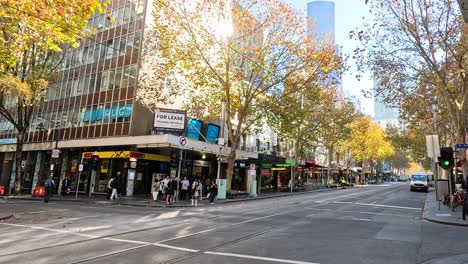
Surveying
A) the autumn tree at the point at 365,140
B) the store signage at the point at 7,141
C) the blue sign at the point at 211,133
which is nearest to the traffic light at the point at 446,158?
the blue sign at the point at 211,133

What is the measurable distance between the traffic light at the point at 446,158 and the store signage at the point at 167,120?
16.8 meters

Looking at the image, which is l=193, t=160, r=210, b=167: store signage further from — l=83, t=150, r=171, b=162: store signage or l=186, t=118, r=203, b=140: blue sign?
l=186, t=118, r=203, b=140: blue sign

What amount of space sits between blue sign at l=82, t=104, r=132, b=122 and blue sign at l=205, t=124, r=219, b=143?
303 inches

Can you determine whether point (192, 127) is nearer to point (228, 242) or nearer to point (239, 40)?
point (239, 40)

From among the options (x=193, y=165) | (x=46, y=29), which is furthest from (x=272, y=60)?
(x=46, y=29)

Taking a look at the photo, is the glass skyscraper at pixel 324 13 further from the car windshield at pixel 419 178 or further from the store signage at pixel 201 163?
the store signage at pixel 201 163

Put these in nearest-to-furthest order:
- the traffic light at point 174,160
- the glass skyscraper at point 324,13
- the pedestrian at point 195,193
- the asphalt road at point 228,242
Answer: the asphalt road at point 228,242 < the pedestrian at point 195,193 < the traffic light at point 174,160 < the glass skyscraper at point 324,13

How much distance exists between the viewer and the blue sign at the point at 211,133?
3384 cm

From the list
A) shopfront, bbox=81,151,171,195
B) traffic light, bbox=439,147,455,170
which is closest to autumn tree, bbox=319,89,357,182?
shopfront, bbox=81,151,171,195

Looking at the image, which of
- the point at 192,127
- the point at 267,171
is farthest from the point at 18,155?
the point at 267,171

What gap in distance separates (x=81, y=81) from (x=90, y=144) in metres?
7.54

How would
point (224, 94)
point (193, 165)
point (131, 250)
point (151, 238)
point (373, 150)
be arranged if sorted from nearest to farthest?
1. point (131, 250)
2. point (151, 238)
3. point (224, 94)
4. point (193, 165)
5. point (373, 150)

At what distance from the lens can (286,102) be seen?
3008 cm

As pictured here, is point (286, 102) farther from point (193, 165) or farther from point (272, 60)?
point (193, 165)
